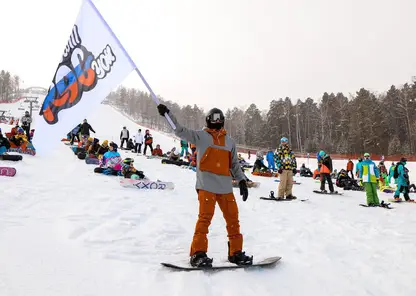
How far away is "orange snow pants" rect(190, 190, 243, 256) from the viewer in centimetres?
324

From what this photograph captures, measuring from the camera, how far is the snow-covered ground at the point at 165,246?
2.76 metres

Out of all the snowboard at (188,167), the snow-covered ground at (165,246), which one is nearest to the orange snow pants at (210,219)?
the snow-covered ground at (165,246)

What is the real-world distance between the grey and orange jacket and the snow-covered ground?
890 mm

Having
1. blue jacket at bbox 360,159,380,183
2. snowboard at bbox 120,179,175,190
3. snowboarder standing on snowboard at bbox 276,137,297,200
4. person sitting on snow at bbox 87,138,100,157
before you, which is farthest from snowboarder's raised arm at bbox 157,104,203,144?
person sitting on snow at bbox 87,138,100,157

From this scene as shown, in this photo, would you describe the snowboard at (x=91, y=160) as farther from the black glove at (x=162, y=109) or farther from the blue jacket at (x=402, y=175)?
the blue jacket at (x=402, y=175)

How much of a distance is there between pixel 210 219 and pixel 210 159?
66 cm

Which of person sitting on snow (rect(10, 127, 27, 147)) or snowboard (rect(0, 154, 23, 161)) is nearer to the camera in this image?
snowboard (rect(0, 154, 23, 161))

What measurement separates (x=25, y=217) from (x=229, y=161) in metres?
3.22

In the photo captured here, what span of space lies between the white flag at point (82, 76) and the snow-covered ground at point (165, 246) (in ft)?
4.55

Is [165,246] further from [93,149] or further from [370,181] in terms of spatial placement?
[93,149]

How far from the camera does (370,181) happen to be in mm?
9023

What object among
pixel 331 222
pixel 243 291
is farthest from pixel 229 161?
pixel 331 222

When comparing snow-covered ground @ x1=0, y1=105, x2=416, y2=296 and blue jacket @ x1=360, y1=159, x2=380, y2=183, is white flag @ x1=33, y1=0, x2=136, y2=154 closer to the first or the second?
snow-covered ground @ x1=0, y1=105, x2=416, y2=296

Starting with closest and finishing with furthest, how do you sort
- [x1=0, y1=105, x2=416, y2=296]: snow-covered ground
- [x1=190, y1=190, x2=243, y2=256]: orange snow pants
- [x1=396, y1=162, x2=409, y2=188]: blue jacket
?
1. [x1=0, y1=105, x2=416, y2=296]: snow-covered ground
2. [x1=190, y1=190, x2=243, y2=256]: orange snow pants
3. [x1=396, y1=162, x2=409, y2=188]: blue jacket
